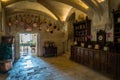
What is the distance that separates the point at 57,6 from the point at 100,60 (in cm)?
463

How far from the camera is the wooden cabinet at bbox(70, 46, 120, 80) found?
15.0 feet

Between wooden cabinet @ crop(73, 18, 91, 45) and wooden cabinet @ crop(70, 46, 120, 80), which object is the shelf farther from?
wooden cabinet @ crop(70, 46, 120, 80)

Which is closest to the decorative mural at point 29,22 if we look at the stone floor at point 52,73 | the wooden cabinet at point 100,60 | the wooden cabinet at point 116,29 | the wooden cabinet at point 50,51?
the wooden cabinet at point 50,51

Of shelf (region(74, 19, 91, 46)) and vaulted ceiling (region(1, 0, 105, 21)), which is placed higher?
vaulted ceiling (region(1, 0, 105, 21))

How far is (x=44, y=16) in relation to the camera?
1020cm

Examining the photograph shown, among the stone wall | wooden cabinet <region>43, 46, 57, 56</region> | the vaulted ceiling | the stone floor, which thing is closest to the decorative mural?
the stone wall

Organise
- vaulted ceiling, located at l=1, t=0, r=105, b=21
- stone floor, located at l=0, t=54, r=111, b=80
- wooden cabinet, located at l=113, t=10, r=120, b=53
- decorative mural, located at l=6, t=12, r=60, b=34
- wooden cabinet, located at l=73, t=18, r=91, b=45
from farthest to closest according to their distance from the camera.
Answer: decorative mural, located at l=6, t=12, r=60, b=34 → wooden cabinet, located at l=73, t=18, r=91, b=45 → vaulted ceiling, located at l=1, t=0, r=105, b=21 → wooden cabinet, located at l=113, t=10, r=120, b=53 → stone floor, located at l=0, t=54, r=111, b=80

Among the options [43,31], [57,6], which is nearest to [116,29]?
[57,6]

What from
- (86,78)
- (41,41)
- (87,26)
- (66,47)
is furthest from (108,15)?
(41,41)

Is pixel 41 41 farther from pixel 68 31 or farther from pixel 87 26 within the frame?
pixel 87 26

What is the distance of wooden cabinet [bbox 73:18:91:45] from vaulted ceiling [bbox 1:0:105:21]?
612 mm

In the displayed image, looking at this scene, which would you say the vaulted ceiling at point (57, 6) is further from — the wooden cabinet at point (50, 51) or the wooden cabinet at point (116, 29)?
the wooden cabinet at point (50, 51)

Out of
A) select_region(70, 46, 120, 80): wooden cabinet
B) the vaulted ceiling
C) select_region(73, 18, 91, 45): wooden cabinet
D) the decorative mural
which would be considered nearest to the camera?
select_region(70, 46, 120, 80): wooden cabinet

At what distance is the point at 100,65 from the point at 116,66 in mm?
972
